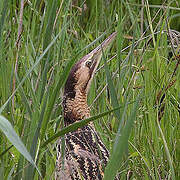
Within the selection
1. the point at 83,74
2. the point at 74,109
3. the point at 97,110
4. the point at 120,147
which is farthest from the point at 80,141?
the point at 120,147

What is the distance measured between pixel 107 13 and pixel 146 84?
1419mm

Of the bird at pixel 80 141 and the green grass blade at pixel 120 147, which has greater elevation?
the green grass blade at pixel 120 147

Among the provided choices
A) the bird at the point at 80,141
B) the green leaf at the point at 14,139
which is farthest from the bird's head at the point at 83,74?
the green leaf at the point at 14,139

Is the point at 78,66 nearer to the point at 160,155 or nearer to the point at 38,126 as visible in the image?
the point at 160,155

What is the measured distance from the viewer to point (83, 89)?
2074 millimetres

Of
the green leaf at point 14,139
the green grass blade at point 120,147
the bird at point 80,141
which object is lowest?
the bird at point 80,141

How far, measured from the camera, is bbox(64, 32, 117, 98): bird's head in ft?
6.66

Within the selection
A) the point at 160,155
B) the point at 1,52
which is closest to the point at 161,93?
the point at 160,155

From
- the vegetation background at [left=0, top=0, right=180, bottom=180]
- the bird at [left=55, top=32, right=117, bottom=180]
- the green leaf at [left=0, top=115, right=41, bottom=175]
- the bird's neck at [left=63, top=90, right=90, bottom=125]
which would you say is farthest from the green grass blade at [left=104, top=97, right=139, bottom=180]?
the bird's neck at [left=63, top=90, right=90, bottom=125]

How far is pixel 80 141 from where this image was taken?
1.85 m

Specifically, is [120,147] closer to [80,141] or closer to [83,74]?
[80,141]

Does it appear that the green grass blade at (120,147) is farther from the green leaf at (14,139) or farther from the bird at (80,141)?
the bird at (80,141)

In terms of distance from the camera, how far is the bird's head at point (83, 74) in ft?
6.66

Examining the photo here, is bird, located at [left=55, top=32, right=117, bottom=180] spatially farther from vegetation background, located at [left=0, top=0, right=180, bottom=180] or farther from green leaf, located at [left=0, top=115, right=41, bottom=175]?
green leaf, located at [left=0, top=115, right=41, bottom=175]
